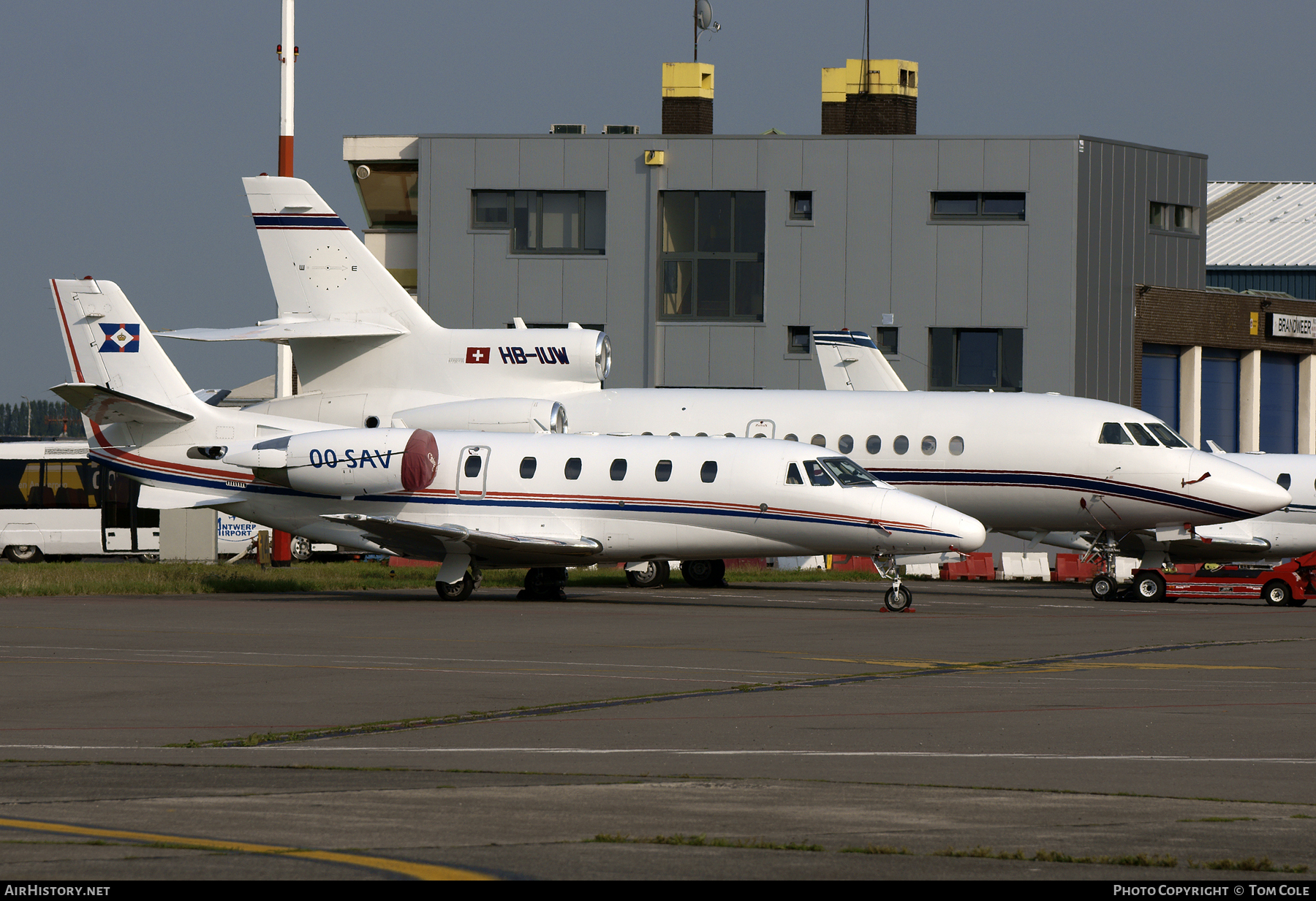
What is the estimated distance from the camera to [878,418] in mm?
34281

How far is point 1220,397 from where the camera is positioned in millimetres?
59625

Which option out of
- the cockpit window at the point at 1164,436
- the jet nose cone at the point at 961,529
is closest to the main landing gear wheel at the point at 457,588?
the jet nose cone at the point at 961,529

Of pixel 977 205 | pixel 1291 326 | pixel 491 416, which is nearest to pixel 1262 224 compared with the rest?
pixel 1291 326

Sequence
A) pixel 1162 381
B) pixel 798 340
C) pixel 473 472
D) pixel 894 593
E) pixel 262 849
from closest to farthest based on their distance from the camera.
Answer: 1. pixel 262 849
2. pixel 894 593
3. pixel 473 472
4. pixel 798 340
5. pixel 1162 381

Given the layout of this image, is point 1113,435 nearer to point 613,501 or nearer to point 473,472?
point 613,501

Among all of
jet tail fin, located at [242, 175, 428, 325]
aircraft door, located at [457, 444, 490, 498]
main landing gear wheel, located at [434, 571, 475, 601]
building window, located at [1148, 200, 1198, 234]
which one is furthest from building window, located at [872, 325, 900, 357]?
main landing gear wheel, located at [434, 571, 475, 601]

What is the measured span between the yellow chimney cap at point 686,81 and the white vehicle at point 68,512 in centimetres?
2274

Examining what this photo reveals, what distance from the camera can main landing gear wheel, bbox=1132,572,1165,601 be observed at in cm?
3412

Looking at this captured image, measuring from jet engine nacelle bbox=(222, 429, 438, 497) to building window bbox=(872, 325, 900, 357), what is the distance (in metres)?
25.8

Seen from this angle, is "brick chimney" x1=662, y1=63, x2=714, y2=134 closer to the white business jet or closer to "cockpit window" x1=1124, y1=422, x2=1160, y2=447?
the white business jet

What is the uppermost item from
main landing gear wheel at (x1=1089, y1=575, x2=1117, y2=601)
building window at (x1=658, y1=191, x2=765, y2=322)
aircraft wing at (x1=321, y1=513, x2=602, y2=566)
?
building window at (x1=658, y1=191, x2=765, y2=322)

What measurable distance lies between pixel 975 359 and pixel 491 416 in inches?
924
